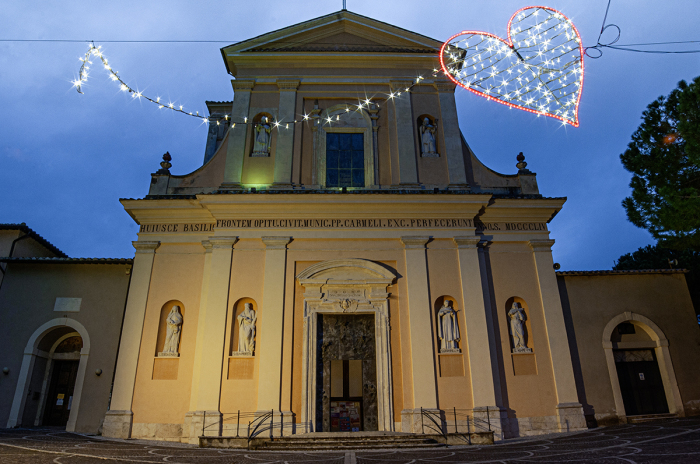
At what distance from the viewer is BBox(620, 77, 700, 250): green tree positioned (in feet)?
30.8

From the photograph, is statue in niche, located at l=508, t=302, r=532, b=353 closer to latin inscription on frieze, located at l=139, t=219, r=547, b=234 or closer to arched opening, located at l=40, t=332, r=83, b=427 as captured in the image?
latin inscription on frieze, located at l=139, t=219, r=547, b=234

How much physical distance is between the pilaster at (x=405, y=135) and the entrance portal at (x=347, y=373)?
3898 mm

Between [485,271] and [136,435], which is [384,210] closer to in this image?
[485,271]

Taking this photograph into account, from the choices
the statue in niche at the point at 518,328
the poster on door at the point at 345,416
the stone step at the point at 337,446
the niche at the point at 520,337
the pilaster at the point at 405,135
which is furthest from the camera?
the pilaster at the point at 405,135

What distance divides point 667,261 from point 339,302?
14.3 m

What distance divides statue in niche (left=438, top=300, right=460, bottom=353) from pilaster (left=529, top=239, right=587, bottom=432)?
7.65ft

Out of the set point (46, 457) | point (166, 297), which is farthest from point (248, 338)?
point (46, 457)

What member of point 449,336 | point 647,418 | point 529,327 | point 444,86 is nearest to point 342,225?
point 449,336

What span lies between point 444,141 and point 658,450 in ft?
29.0

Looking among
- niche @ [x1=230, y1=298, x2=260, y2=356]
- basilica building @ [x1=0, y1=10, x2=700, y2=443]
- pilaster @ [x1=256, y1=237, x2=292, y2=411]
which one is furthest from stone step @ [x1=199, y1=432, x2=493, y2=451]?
niche @ [x1=230, y1=298, x2=260, y2=356]

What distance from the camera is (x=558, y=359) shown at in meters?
11.1

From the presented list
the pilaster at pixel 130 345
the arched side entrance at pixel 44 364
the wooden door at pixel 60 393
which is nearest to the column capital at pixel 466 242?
the pilaster at pixel 130 345

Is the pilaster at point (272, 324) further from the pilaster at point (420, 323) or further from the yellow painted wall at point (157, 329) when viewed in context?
the pilaster at point (420, 323)

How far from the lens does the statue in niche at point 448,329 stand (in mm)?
10922
